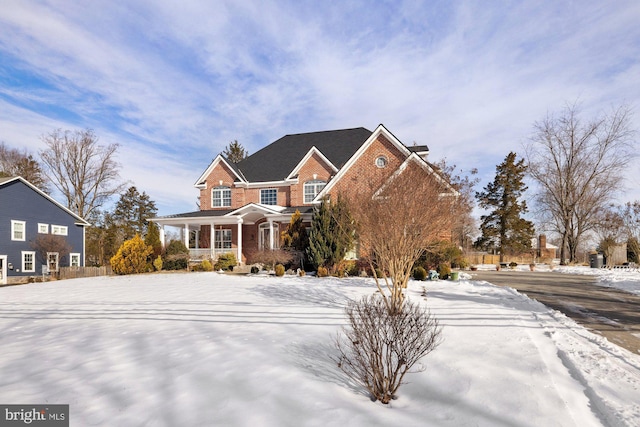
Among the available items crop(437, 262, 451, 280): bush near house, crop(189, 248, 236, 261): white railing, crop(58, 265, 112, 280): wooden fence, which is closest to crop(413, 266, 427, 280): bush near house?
crop(437, 262, 451, 280): bush near house

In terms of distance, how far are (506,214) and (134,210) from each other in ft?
146

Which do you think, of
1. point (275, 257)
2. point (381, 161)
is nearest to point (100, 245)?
point (275, 257)

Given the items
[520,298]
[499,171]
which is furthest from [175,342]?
[499,171]

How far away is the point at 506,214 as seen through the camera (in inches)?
1394

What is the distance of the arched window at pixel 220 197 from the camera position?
28.4 meters

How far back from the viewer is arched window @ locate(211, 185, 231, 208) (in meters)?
28.4

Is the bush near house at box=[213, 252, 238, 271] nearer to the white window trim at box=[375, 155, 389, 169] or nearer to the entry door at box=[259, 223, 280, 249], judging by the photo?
the entry door at box=[259, 223, 280, 249]

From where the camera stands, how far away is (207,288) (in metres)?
13.7

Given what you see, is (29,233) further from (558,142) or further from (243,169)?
(558,142)

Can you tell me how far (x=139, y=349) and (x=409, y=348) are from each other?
15.1 feet

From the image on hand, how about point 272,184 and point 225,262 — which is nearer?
point 225,262

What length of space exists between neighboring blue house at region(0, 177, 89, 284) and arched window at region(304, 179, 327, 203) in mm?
18218

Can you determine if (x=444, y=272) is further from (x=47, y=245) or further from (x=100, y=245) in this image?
(x=100, y=245)

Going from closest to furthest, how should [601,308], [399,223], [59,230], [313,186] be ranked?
1. [399,223]
2. [601,308]
3. [313,186]
4. [59,230]
